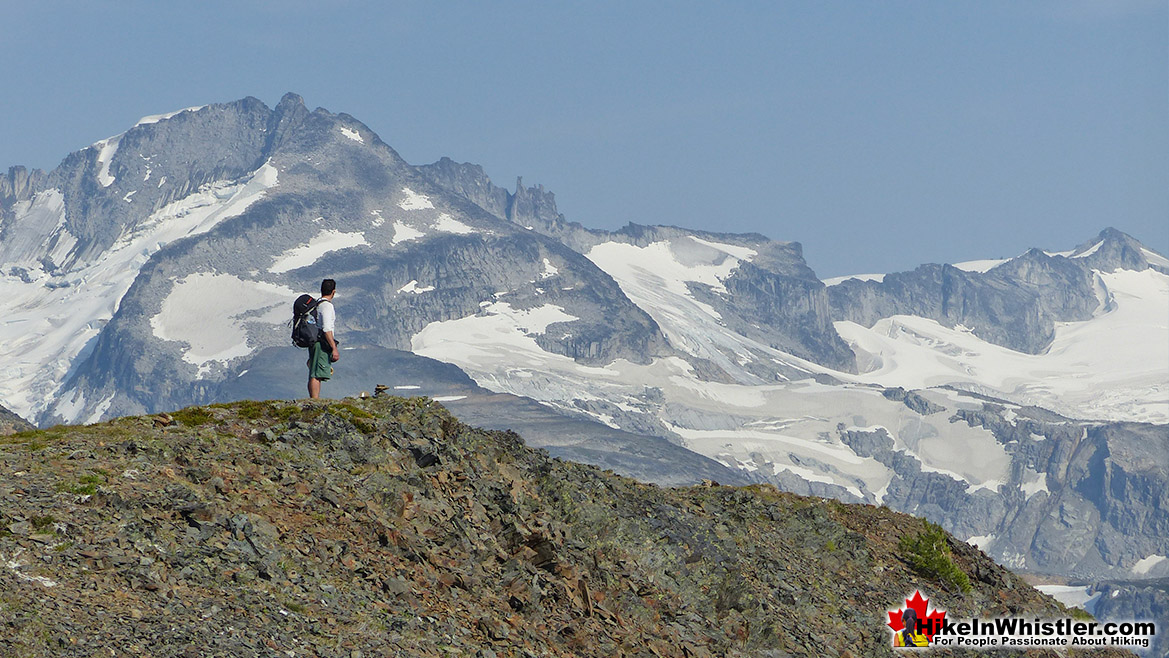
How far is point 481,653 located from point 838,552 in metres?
23.7

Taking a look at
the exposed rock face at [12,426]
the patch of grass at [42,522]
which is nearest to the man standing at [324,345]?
the exposed rock face at [12,426]

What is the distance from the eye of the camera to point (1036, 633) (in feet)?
155

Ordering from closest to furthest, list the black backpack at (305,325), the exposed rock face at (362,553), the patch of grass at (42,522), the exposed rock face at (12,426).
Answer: the exposed rock face at (362,553) → the patch of grass at (42,522) → the black backpack at (305,325) → the exposed rock face at (12,426)

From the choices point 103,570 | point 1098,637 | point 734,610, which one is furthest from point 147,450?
point 1098,637

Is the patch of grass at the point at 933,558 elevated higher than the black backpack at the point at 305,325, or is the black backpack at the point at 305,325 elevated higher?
the black backpack at the point at 305,325

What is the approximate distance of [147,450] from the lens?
30234 mm

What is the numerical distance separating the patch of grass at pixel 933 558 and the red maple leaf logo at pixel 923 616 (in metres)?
2.49

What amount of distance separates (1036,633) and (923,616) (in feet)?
14.0

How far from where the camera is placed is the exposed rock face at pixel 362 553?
24484 mm

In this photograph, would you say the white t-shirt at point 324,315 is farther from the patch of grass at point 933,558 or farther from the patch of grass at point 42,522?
the patch of grass at point 933,558

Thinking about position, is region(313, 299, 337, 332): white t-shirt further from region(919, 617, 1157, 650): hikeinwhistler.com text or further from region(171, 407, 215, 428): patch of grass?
region(919, 617, 1157, 650): hikeinwhistler.com text

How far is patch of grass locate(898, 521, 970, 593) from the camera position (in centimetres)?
4956

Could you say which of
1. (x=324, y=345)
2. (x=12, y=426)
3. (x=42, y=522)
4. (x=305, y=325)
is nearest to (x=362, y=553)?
(x=42, y=522)

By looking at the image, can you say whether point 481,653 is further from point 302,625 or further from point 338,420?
point 338,420
